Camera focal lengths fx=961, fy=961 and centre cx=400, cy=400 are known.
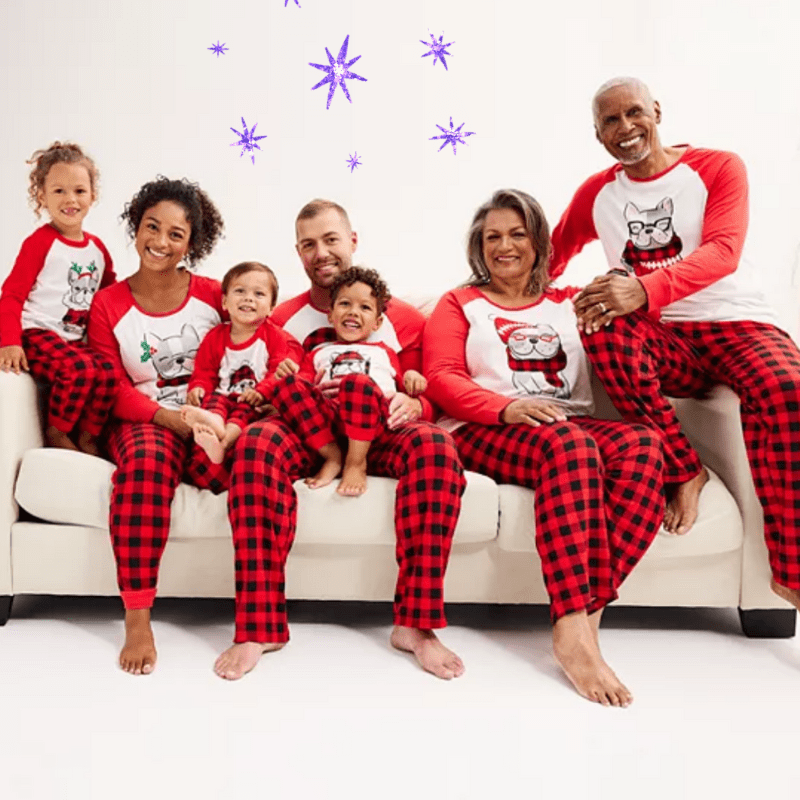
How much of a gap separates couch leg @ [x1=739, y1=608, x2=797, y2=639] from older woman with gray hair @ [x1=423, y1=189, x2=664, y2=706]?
0.35m

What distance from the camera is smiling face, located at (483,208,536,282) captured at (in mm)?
2254

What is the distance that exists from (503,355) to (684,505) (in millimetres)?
517

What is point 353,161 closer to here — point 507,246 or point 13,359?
point 507,246

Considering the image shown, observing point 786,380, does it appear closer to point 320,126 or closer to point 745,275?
point 745,275

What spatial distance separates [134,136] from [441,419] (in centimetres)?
196

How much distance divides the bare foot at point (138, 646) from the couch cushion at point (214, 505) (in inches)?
7.3

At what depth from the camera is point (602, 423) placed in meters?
2.10

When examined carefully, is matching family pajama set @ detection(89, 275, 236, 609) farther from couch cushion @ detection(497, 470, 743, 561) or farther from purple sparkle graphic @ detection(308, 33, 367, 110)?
purple sparkle graphic @ detection(308, 33, 367, 110)

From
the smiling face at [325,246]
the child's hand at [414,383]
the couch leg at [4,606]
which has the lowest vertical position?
the couch leg at [4,606]

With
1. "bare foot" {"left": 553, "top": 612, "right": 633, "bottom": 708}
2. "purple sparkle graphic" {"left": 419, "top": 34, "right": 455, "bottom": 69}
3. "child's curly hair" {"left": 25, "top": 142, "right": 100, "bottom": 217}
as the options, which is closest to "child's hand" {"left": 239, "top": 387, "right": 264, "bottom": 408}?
"child's curly hair" {"left": 25, "top": 142, "right": 100, "bottom": 217}

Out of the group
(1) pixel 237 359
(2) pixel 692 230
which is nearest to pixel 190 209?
(1) pixel 237 359

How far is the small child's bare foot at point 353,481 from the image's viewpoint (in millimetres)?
1992

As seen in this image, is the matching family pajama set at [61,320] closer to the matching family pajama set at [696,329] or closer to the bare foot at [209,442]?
the bare foot at [209,442]

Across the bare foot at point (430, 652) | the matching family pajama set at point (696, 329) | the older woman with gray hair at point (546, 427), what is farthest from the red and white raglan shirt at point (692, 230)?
the bare foot at point (430, 652)
